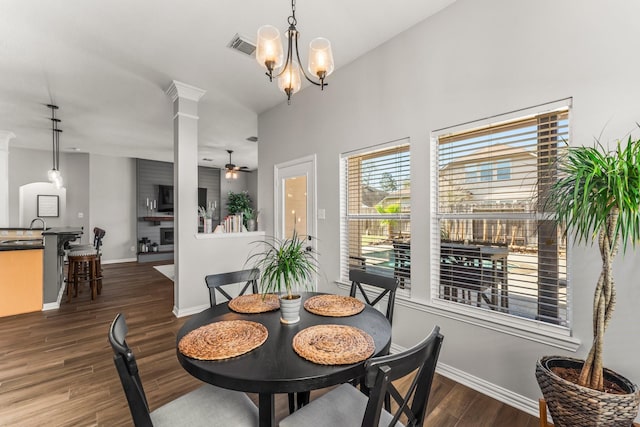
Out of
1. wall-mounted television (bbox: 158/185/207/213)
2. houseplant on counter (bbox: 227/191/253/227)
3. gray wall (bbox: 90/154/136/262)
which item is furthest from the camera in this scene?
houseplant on counter (bbox: 227/191/253/227)

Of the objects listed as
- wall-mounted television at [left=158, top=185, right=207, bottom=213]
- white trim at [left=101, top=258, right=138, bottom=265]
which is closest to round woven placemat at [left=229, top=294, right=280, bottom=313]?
wall-mounted television at [left=158, top=185, right=207, bottom=213]

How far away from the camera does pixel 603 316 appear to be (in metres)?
1.37

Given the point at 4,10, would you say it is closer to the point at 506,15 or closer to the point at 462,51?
the point at 462,51

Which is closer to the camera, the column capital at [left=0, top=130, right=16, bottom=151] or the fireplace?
the column capital at [left=0, top=130, right=16, bottom=151]

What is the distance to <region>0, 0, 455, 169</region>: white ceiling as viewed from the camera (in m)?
2.29

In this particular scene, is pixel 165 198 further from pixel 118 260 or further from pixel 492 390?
pixel 492 390

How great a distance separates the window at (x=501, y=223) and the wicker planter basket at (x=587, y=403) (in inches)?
21.1

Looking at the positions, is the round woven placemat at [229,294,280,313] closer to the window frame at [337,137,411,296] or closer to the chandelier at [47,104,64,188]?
the window frame at [337,137,411,296]

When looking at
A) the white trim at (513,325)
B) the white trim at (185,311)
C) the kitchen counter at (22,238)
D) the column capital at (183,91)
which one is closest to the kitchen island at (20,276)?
the kitchen counter at (22,238)

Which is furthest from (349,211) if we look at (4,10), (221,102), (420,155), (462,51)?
(4,10)

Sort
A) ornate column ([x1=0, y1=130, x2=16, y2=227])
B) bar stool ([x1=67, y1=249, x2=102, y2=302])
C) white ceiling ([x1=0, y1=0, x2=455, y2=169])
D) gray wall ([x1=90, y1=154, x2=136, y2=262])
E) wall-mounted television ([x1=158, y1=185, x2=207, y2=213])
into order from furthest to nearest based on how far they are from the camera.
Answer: wall-mounted television ([x1=158, y1=185, x2=207, y2=213]), gray wall ([x1=90, y1=154, x2=136, y2=262]), ornate column ([x1=0, y1=130, x2=16, y2=227]), bar stool ([x1=67, y1=249, x2=102, y2=302]), white ceiling ([x1=0, y1=0, x2=455, y2=169])

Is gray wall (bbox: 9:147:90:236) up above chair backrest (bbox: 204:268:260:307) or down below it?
above

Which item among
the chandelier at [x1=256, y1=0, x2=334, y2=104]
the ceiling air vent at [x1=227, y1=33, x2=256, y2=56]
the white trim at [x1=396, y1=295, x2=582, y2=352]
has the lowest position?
the white trim at [x1=396, y1=295, x2=582, y2=352]

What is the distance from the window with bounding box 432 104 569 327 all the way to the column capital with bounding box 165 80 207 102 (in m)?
3.08
